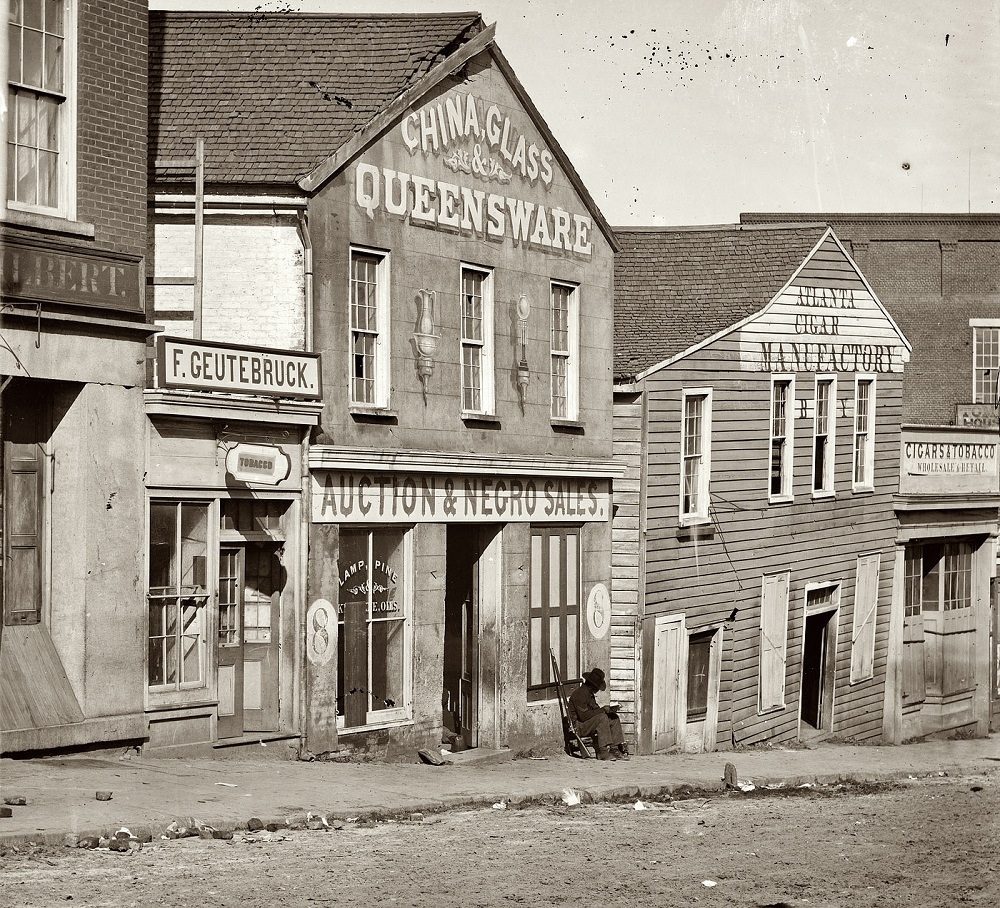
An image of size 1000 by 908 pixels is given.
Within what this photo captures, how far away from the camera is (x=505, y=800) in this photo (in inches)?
590

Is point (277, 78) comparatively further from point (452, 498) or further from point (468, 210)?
point (452, 498)

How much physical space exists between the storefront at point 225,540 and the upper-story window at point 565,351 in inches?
234

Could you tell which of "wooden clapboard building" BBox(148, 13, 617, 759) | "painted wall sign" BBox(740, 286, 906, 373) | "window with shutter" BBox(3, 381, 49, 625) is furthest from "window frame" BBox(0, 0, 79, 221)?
"painted wall sign" BBox(740, 286, 906, 373)

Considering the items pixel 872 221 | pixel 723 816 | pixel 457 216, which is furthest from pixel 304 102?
pixel 872 221

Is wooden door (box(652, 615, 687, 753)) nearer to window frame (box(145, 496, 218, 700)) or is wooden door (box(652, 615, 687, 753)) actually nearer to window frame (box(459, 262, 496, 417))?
window frame (box(459, 262, 496, 417))

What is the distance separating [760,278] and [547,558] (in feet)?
25.2

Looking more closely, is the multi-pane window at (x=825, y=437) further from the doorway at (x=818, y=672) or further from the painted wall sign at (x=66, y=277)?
the painted wall sign at (x=66, y=277)

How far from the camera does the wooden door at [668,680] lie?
76.2ft

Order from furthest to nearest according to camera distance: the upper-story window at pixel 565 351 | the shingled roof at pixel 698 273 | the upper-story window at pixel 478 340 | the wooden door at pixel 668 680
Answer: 1. the shingled roof at pixel 698 273
2. the wooden door at pixel 668 680
3. the upper-story window at pixel 565 351
4. the upper-story window at pixel 478 340

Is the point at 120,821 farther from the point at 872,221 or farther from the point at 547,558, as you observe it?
the point at 872,221

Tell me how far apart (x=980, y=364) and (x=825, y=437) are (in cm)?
1987

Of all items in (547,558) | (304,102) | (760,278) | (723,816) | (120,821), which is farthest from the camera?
(760,278)

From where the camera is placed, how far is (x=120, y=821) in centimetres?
1119

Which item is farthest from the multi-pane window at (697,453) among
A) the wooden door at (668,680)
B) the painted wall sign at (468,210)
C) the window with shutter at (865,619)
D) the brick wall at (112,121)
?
the brick wall at (112,121)
